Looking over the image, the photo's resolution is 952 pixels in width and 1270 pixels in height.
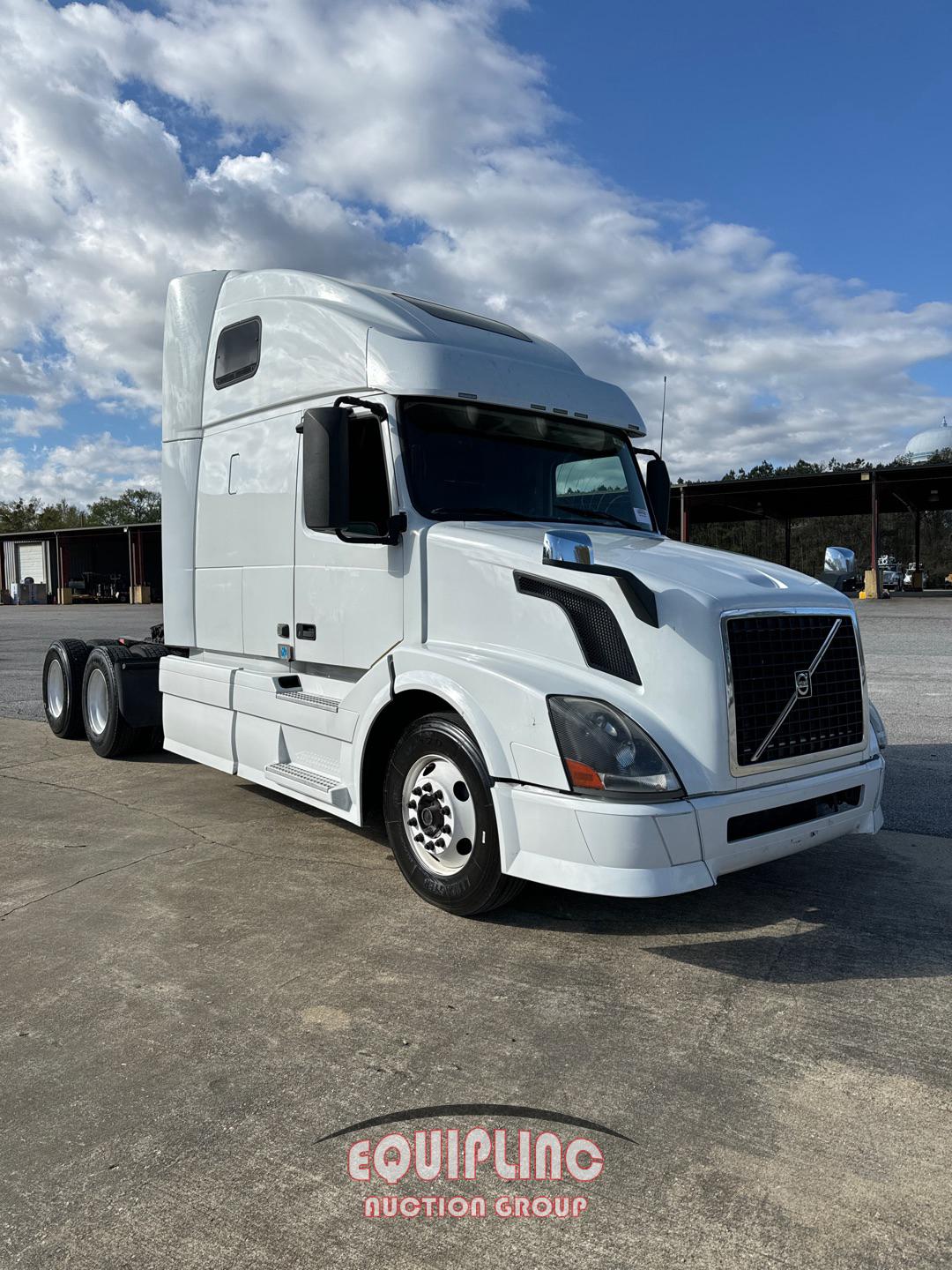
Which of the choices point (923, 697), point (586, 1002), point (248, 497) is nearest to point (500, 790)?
point (586, 1002)

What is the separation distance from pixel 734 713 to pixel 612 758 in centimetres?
55

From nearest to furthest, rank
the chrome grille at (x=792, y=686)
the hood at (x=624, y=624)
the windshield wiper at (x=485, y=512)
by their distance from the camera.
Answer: the hood at (x=624, y=624)
the chrome grille at (x=792, y=686)
the windshield wiper at (x=485, y=512)

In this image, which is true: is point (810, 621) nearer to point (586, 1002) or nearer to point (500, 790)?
point (500, 790)

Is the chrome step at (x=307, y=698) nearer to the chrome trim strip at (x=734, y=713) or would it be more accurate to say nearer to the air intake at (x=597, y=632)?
the air intake at (x=597, y=632)

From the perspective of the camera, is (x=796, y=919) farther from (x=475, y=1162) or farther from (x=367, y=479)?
(x=367, y=479)

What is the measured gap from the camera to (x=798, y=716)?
4043mm

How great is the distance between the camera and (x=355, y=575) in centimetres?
498

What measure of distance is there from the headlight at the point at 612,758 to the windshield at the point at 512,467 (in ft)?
4.77

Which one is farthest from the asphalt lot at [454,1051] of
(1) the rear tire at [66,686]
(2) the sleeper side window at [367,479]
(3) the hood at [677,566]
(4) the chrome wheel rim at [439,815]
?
(1) the rear tire at [66,686]

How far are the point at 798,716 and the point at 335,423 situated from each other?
8.24ft

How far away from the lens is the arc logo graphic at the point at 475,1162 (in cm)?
239

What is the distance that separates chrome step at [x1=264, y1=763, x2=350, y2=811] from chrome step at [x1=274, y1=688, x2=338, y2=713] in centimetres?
36

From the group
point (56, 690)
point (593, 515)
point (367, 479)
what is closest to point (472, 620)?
point (367, 479)

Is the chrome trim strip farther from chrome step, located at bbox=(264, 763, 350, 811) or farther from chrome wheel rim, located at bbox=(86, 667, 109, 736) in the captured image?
chrome wheel rim, located at bbox=(86, 667, 109, 736)
